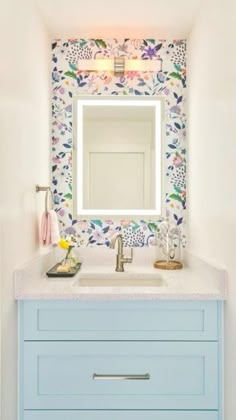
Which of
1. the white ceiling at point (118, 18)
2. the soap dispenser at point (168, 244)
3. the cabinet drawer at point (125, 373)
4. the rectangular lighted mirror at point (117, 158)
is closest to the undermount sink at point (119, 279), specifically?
the soap dispenser at point (168, 244)

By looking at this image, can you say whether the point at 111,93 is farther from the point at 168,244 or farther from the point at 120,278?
the point at 120,278

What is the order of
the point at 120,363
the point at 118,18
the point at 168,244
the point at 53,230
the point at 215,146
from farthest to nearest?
1. the point at 168,244
2. the point at 118,18
3. the point at 53,230
4. the point at 215,146
5. the point at 120,363

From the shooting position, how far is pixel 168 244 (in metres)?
2.53

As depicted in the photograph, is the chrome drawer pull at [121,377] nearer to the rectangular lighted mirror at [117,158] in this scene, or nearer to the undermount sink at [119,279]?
the undermount sink at [119,279]

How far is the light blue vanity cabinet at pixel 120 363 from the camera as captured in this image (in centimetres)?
177

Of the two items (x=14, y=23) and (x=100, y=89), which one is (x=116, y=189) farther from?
(x=14, y=23)

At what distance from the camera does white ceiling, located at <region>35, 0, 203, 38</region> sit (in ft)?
7.07

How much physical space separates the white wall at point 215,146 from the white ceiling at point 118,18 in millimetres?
110

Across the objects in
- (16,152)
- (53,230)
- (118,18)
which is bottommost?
(53,230)

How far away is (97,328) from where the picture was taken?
1777mm

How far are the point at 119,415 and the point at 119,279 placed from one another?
727 mm

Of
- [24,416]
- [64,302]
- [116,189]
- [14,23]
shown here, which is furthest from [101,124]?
[24,416]

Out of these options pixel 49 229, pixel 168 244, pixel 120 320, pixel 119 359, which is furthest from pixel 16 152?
pixel 168 244

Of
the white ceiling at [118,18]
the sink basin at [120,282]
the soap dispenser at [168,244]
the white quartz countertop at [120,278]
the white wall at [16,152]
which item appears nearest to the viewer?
the white wall at [16,152]
